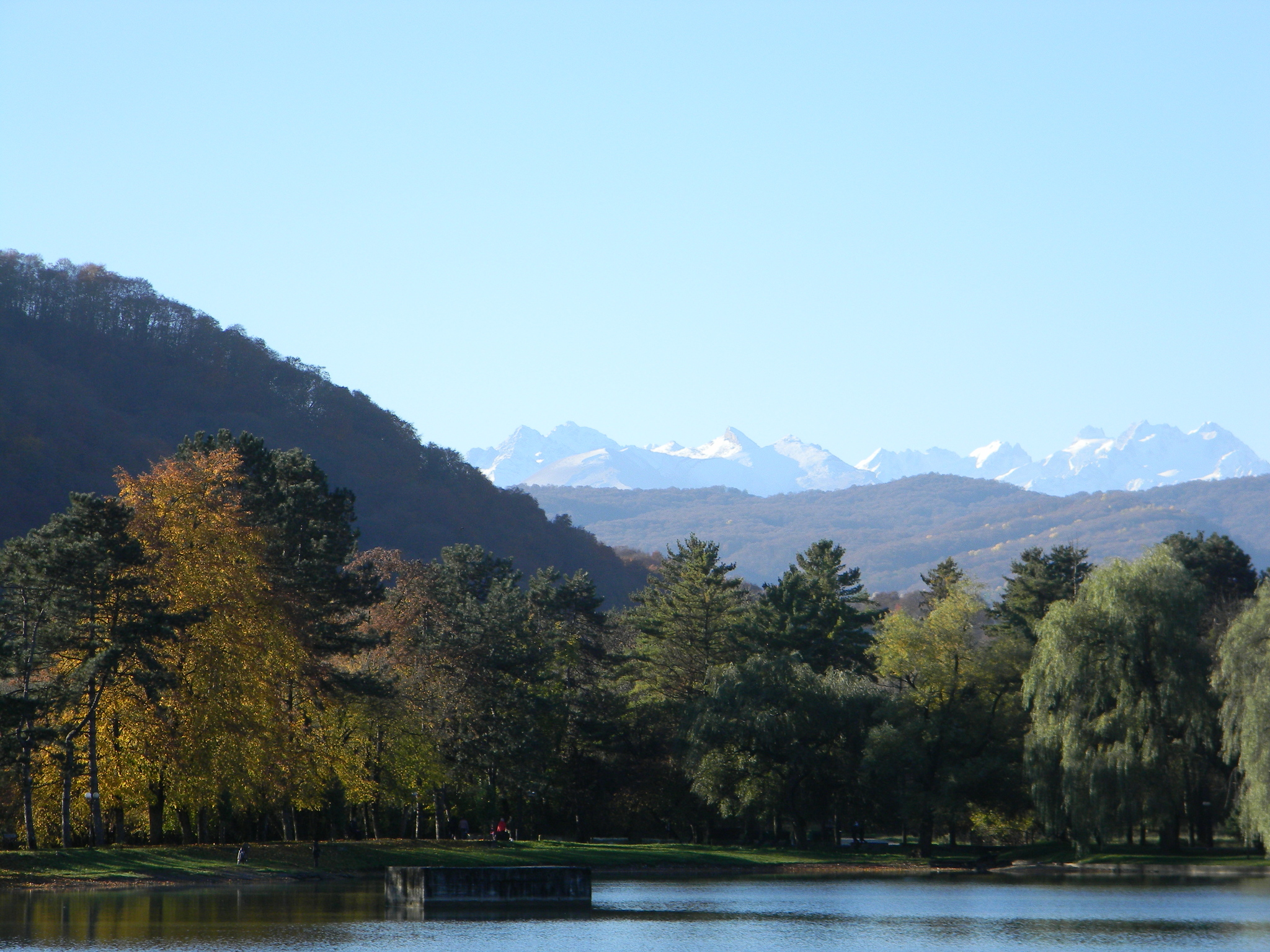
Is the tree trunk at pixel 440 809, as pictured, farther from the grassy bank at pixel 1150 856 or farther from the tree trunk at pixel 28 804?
the grassy bank at pixel 1150 856

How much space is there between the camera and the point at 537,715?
223ft

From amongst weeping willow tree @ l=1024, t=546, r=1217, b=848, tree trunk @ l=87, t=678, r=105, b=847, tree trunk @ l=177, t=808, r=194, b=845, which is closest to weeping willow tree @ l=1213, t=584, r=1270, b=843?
weeping willow tree @ l=1024, t=546, r=1217, b=848

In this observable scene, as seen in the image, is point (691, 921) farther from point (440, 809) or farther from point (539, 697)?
point (539, 697)

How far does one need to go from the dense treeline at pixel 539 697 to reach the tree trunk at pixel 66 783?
21 cm

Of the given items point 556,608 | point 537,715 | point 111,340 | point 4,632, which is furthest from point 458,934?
point 111,340

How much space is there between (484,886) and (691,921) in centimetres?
739

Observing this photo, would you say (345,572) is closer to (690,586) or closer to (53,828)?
(53,828)

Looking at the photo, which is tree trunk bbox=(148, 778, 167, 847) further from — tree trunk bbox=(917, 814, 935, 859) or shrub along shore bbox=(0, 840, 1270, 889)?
tree trunk bbox=(917, 814, 935, 859)

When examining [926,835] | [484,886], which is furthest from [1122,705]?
[484,886]

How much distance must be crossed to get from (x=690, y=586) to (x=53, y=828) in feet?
119

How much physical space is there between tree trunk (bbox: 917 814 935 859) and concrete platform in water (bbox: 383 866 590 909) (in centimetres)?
2826

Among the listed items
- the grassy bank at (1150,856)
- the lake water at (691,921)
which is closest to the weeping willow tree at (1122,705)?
the grassy bank at (1150,856)

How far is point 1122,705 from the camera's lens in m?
56.4

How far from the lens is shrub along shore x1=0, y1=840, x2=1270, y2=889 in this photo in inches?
1826
